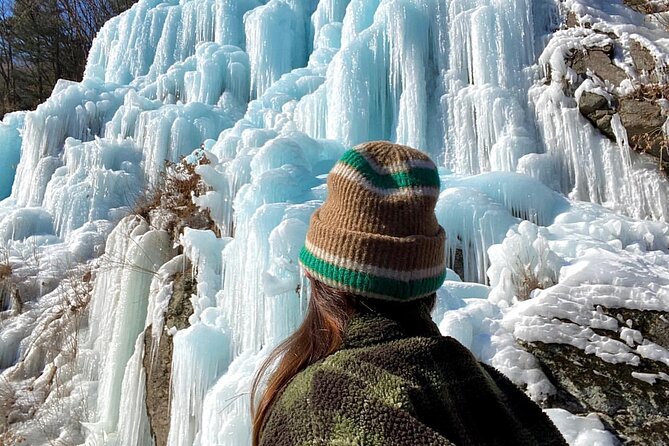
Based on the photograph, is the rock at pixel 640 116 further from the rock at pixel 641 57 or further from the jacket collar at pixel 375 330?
the jacket collar at pixel 375 330

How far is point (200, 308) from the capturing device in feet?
13.8

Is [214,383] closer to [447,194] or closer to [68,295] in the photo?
[447,194]

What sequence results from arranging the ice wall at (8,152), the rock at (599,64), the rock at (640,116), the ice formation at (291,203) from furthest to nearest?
the ice wall at (8,152) → the rock at (599,64) → the rock at (640,116) → the ice formation at (291,203)

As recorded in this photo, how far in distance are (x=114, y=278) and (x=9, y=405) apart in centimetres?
171

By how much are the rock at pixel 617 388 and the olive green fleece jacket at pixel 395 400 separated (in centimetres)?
196

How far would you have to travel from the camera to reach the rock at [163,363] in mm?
4168

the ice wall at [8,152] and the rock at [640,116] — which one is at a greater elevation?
the ice wall at [8,152]

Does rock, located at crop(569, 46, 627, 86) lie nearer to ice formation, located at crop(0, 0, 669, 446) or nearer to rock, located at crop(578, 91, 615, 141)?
ice formation, located at crop(0, 0, 669, 446)

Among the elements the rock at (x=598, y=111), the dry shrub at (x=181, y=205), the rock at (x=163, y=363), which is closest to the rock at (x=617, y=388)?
the rock at (x=598, y=111)

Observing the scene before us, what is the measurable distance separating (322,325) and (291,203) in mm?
3198

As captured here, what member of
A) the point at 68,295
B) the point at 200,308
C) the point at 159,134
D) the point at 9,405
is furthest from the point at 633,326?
the point at 159,134

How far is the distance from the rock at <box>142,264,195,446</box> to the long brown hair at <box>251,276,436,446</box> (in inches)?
133

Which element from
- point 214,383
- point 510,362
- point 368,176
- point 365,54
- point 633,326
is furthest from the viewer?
point 365,54

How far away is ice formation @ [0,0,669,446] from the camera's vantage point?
3.48 meters
